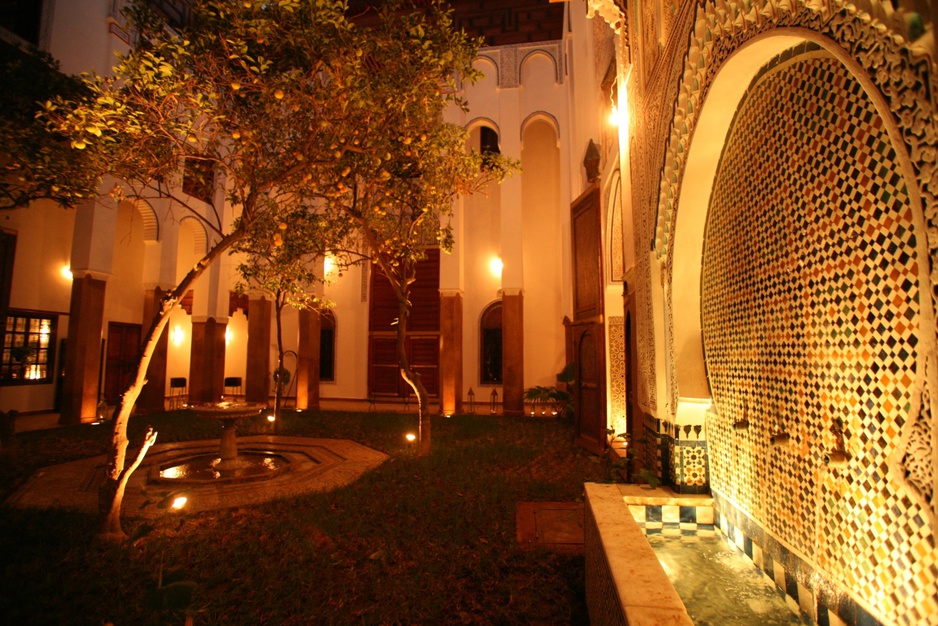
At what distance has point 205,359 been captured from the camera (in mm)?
12375

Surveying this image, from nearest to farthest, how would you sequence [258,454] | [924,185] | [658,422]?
[924,185] < [658,422] < [258,454]

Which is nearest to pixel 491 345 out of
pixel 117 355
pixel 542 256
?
pixel 542 256

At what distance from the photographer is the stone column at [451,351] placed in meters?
11.5

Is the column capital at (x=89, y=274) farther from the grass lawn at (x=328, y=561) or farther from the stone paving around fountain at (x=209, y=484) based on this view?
the grass lawn at (x=328, y=561)

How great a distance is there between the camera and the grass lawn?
2.87 metres

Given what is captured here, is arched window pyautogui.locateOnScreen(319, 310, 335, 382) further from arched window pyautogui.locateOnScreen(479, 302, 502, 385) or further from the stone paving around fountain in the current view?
the stone paving around fountain

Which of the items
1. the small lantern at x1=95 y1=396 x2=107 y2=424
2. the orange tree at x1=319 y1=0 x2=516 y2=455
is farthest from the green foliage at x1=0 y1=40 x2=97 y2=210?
the small lantern at x1=95 y1=396 x2=107 y2=424

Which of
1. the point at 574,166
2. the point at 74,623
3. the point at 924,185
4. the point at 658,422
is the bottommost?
→ the point at 74,623

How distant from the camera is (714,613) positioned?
89.2 inches

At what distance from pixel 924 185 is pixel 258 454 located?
25.1 ft

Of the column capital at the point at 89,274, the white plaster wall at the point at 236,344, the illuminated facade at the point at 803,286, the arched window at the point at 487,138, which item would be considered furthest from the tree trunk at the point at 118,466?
the white plaster wall at the point at 236,344

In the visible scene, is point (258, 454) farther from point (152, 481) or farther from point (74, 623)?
point (74, 623)

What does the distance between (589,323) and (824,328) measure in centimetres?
510

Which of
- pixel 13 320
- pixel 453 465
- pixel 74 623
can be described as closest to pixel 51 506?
pixel 74 623
